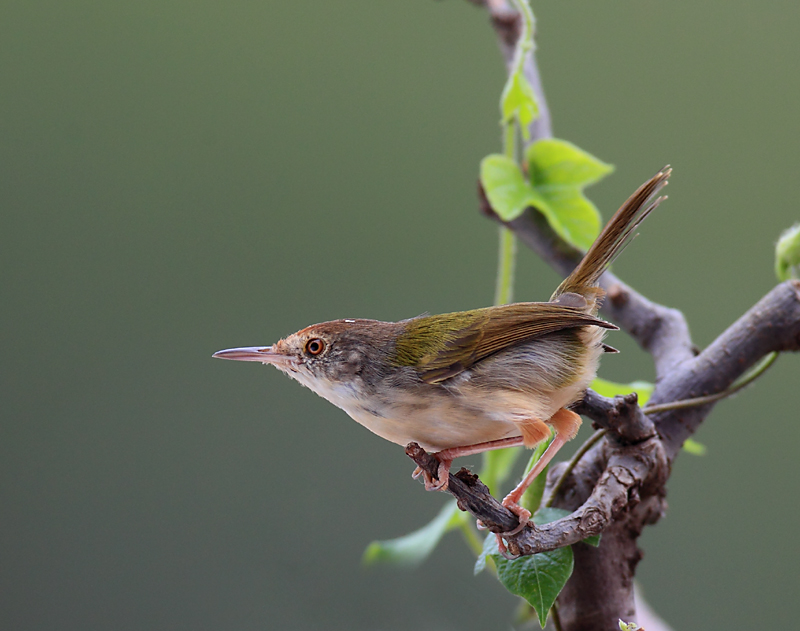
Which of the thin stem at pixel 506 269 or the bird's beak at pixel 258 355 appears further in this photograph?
the thin stem at pixel 506 269

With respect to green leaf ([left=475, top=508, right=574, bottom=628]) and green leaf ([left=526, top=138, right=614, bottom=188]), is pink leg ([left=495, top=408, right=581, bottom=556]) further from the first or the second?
green leaf ([left=526, top=138, right=614, bottom=188])

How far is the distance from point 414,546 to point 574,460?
0.57 m

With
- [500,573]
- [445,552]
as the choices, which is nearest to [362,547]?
[445,552]

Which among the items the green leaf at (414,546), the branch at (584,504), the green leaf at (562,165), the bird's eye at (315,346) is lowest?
the green leaf at (414,546)

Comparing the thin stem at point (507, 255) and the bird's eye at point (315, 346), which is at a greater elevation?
the thin stem at point (507, 255)

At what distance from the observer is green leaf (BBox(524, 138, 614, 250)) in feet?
4.91

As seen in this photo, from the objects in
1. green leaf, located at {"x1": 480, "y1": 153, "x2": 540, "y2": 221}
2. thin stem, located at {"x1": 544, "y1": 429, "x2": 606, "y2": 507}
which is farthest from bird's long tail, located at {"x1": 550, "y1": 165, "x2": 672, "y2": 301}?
green leaf, located at {"x1": 480, "y1": 153, "x2": 540, "y2": 221}

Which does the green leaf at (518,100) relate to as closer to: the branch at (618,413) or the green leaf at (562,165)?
the green leaf at (562,165)

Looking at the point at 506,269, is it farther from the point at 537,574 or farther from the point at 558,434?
the point at 537,574

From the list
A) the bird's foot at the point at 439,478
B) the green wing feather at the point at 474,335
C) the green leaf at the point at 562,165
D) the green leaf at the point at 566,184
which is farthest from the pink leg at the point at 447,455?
the green leaf at the point at 562,165

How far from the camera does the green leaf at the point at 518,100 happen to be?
1.40 m

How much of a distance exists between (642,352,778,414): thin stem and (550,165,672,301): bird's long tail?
0.23 meters

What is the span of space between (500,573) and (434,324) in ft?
1.19

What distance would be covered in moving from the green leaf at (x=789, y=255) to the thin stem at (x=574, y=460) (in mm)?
534
